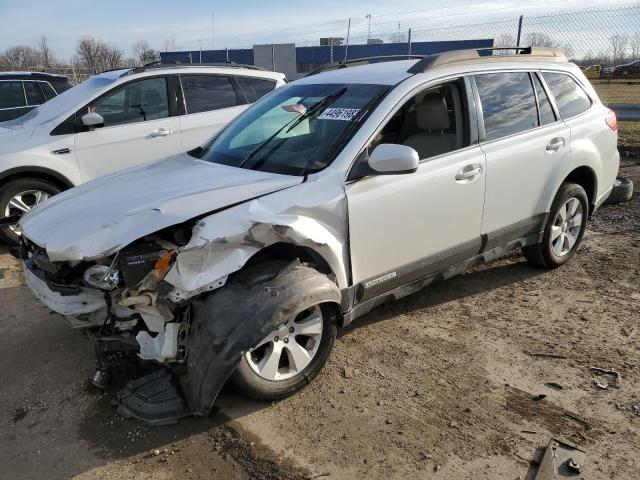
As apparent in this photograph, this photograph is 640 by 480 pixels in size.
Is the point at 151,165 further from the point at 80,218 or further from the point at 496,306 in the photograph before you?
the point at 496,306

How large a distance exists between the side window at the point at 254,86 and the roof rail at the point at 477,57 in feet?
11.3

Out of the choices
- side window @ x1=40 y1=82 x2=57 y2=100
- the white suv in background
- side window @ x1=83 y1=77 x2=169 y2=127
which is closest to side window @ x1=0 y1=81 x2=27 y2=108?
side window @ x1=40 y1=82 x2=57 y2=100

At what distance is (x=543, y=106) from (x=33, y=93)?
27.9 feet

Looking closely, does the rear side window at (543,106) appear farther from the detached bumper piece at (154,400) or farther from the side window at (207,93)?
the side window at (207,93)

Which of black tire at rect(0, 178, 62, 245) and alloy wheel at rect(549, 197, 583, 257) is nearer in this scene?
alloy wheel at rect(549, 197, 583, 257)

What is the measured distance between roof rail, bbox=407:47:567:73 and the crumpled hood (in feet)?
4.54

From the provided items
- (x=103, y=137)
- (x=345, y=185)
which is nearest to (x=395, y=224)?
(x=345, y=185)

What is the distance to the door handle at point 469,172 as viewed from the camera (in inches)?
145

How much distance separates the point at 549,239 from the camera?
4.64 m

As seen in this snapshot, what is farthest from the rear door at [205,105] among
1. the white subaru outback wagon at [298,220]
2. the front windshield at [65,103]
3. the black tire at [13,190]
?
the white subaru outback wagon at [298,220]

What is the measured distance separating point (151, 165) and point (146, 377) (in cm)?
167

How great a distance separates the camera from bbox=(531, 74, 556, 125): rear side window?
14.3 feet

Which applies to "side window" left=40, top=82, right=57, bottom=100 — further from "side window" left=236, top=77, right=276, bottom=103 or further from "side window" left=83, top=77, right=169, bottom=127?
"side window" left=236, top=77, right=276, bottom=103

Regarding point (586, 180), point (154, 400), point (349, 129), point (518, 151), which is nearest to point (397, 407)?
point (154, 400)
